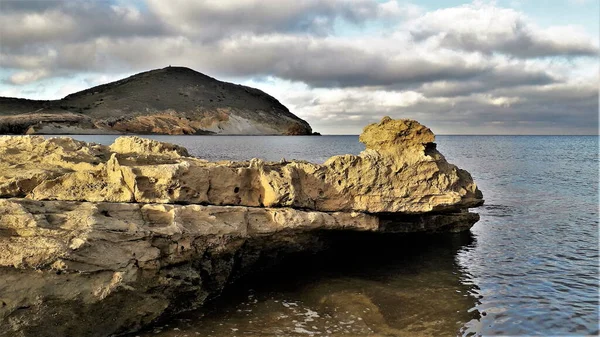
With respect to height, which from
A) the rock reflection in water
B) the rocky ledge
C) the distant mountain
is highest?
the distant mountain

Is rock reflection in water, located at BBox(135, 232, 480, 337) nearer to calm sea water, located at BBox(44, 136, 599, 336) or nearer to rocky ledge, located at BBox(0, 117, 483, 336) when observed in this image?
calm sea water, located at BBox(44, 136, 599, 336)

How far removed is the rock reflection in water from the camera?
899cm

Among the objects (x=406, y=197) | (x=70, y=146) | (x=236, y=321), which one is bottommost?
(x=236, y=321)

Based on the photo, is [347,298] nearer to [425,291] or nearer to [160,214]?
[425,291]

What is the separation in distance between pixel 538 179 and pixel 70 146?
4009cm

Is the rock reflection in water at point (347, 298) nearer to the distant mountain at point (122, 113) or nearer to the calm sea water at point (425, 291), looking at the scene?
the calm sea water at point (425, 291)

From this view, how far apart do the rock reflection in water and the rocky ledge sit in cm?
69

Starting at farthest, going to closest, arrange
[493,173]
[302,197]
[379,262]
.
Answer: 1. [493,173]
2. [379,262]
3. [302,197]

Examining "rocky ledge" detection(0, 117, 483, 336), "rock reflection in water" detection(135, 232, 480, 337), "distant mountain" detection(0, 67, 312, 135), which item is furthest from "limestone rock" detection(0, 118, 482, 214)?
"distant mountain" detection(0, 67, 312, 135)

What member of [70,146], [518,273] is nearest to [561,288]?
[518,273]

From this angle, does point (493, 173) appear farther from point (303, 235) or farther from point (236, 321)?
point (236, 321)

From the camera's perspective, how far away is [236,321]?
925cm

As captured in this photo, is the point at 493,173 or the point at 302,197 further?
the point at 493,173

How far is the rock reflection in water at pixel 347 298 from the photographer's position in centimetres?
899
